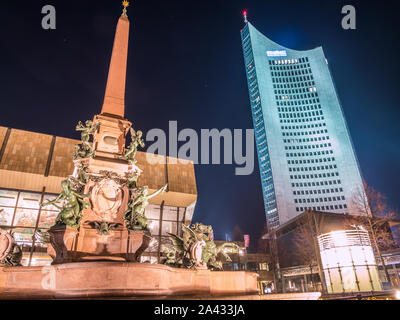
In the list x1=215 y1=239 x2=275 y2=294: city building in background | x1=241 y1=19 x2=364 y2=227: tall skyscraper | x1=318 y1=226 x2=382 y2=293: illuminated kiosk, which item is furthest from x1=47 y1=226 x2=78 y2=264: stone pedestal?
x1=241 y1=19 x2=364 y2=227: tall skyscraper

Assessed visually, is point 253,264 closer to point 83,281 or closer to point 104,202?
point 104,202

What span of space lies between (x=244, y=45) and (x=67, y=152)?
133 metres

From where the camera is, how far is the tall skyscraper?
104m

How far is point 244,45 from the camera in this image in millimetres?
142375

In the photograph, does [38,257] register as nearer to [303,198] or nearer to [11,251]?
[11,251]

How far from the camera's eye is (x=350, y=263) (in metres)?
16.7

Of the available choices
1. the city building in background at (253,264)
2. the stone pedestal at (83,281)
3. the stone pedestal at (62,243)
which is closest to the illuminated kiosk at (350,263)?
the stone pedestal at (83,281)

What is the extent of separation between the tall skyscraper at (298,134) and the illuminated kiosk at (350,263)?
86371mm

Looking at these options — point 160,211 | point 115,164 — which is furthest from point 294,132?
point 115,164

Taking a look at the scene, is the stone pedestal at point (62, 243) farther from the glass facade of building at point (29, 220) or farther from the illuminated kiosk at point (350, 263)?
the glass facade of building at point (29, 220)

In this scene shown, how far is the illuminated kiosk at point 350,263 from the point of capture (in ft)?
53.1

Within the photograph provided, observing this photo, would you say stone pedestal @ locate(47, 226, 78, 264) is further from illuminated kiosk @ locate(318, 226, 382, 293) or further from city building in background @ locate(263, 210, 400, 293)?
city building in background @ locate(263, 210, 400, 293)

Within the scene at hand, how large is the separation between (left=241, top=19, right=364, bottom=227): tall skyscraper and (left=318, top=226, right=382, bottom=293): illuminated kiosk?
8637cm

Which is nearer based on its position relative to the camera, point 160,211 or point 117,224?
point 117,224
